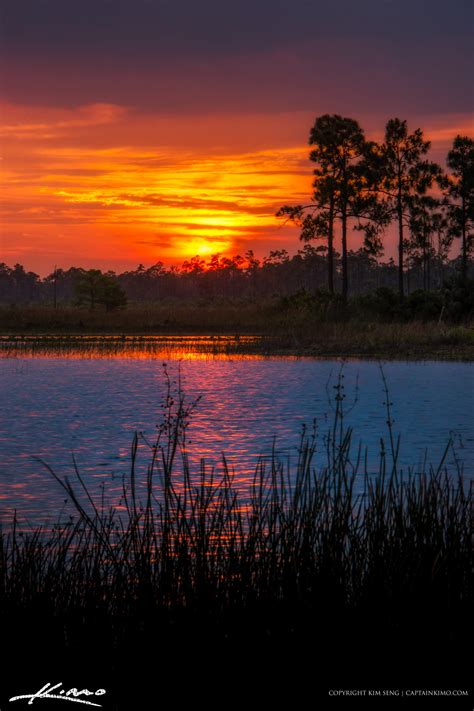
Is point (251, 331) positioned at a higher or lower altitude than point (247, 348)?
higher

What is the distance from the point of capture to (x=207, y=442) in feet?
45.9

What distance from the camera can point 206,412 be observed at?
17.9 m

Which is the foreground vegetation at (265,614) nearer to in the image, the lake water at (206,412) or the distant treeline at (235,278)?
the lake water at (206,412)

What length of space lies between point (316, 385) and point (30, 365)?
9642 mm

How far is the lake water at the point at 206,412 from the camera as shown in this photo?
11.5 meters

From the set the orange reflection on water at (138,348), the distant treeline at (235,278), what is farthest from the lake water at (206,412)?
the distant treeline at (235,278)

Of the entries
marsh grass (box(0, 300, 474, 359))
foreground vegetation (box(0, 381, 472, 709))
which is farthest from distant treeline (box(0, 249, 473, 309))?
foreground vegetation (box(0, 381, 472, 709))

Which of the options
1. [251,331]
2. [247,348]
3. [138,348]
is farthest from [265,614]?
[251,331]

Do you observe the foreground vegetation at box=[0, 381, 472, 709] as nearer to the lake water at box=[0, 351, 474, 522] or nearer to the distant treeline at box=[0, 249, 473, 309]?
the lake water at box=[0, 351, 474, 522]

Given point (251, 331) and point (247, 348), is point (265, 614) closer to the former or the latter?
point (247, 348)

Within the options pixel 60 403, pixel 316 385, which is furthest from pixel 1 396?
pixel 316 385

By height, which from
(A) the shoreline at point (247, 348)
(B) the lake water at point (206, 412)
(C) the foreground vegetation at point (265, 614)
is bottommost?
(B) the lake water at point (206, 412)

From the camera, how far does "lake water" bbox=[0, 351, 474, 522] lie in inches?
452

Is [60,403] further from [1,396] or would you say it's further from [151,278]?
[151,278]
